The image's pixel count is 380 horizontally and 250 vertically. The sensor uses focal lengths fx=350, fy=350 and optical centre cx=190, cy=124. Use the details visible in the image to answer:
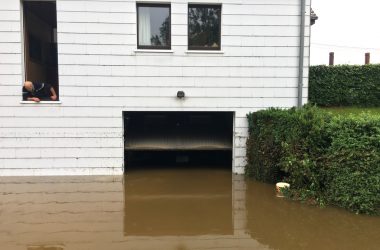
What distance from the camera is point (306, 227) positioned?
5.49 meters

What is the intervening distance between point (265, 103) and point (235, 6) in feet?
8.81

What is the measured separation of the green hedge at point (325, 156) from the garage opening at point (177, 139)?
88.9 inches

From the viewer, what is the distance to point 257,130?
28.3 feet

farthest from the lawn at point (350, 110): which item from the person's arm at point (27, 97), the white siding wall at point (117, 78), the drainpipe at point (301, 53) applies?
the person's arm at point (27, 97)

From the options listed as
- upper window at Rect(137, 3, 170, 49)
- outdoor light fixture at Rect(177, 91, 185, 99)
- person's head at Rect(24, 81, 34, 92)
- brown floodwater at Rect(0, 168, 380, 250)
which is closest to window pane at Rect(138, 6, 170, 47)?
A: upper window at Rect(137, 3, 170, 49)

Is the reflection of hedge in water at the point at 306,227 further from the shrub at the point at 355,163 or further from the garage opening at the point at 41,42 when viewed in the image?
the garage opening at the point at 41,42

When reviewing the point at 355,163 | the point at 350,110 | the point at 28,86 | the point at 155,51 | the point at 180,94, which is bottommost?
the point at 355,163

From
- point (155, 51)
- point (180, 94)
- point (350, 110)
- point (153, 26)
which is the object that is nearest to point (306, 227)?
point (180, 94)

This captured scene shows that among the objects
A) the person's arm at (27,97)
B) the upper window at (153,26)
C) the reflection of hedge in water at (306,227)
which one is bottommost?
the reflection of hedge in water at (306,227)

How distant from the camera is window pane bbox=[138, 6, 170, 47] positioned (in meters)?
9.30

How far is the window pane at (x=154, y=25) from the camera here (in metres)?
9.30

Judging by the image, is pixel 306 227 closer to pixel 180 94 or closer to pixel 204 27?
pixel 180 94

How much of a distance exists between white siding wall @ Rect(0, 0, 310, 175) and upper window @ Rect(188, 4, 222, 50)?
26 cm

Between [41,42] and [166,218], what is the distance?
31.4 ft
